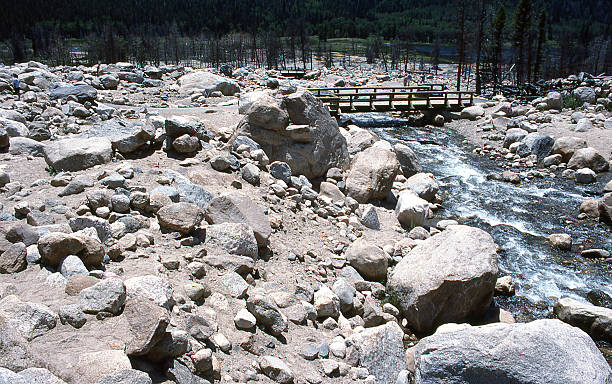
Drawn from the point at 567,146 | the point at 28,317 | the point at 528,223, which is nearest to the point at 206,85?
the point at 567,146

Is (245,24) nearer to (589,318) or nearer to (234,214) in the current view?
(234,214)

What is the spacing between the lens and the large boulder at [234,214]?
643cm

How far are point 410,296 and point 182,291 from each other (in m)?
3.28

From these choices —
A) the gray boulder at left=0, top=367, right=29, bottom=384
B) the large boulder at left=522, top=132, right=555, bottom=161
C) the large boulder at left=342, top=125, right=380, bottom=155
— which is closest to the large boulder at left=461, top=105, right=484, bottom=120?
the large boulder at left=522, top=132, right=555, bottom=161

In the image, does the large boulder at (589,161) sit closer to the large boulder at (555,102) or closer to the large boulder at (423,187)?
the large boulder at (423,187)

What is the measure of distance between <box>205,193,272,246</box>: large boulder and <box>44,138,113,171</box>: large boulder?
8.71 feet

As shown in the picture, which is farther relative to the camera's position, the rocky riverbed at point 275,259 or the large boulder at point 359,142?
the large boulder at point 359,142

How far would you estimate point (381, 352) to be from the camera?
5020 millimetres

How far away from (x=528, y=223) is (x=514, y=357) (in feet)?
25.3

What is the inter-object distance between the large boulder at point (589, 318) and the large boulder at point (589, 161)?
9.04m

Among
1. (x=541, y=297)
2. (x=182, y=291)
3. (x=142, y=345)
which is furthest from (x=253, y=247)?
(x=541, y=297)

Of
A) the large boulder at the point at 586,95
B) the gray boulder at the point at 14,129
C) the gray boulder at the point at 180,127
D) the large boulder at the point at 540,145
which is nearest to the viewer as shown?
the gray boulder at the point at 180,127

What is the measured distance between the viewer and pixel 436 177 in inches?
571

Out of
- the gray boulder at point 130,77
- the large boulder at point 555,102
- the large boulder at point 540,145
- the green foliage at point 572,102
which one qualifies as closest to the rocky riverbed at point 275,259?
the large boulder at point 540,145
